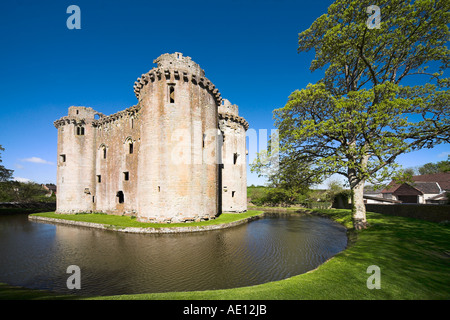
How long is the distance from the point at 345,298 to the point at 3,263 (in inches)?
590

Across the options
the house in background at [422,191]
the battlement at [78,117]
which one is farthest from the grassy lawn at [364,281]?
the house in background at [422,191]

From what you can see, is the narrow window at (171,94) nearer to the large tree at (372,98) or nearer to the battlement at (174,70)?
the battlement at (174,70)

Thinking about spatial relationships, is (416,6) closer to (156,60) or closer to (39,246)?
(156,60)

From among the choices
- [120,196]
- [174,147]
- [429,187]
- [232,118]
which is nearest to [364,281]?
[174,147]

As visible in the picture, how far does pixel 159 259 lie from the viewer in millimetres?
9805

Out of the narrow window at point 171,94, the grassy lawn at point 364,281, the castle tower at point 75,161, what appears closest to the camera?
the grassy lawn at point 364,281

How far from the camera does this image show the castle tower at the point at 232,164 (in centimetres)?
2659

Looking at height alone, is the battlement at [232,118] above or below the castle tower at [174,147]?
above

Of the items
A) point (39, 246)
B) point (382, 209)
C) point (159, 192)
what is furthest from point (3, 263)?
point (382, 209)

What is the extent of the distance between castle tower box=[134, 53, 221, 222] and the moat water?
10.7 feet

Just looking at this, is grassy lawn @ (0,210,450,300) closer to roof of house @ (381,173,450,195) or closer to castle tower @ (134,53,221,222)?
castle tower @ (134,53,221,222)

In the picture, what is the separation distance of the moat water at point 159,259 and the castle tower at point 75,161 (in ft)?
35.8
